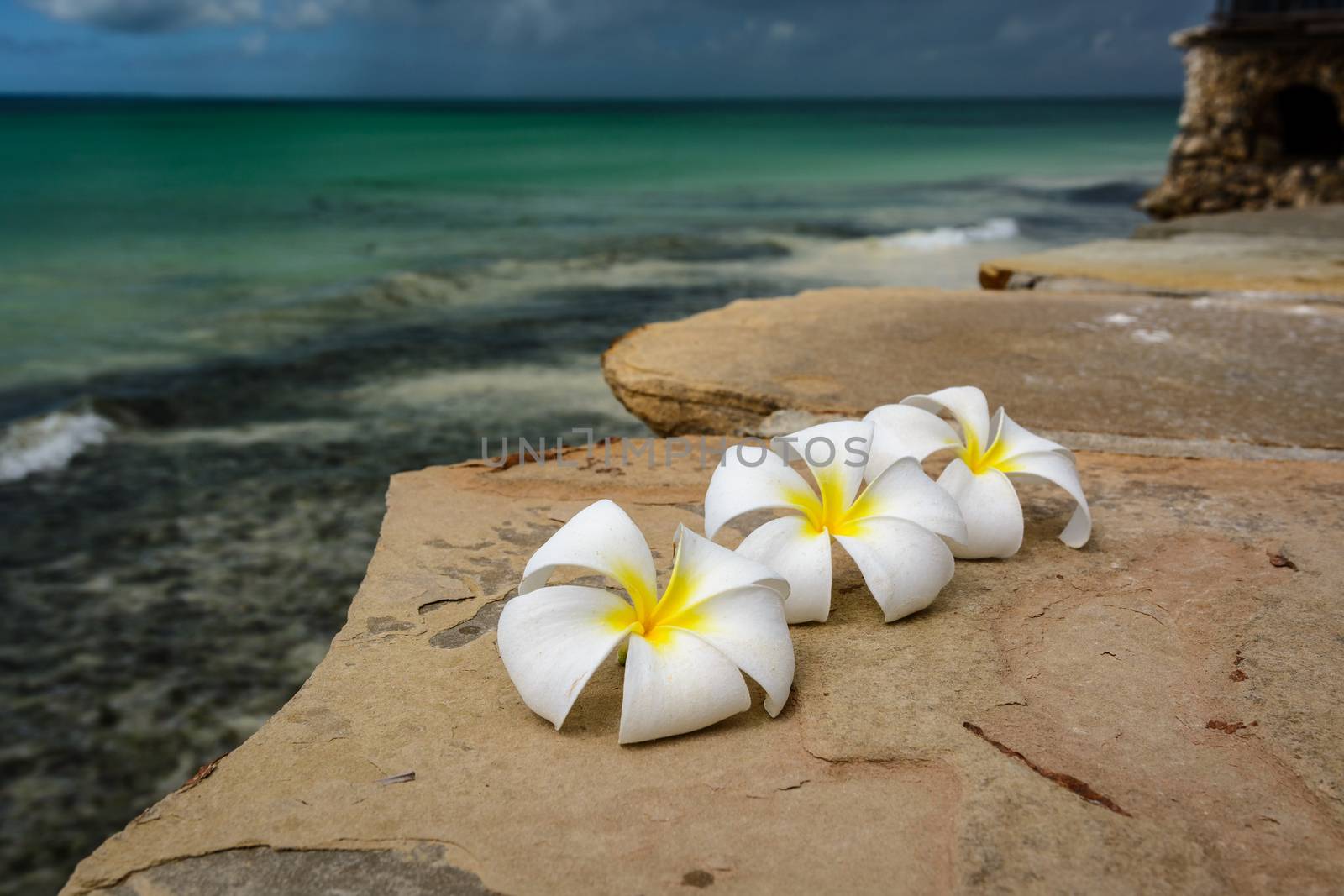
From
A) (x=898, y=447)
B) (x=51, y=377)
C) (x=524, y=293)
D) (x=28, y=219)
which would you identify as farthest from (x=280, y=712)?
(x=28, y=219)

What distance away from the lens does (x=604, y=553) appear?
1229 mm

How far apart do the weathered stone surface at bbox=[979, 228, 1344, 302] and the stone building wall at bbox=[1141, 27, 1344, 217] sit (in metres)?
7.93

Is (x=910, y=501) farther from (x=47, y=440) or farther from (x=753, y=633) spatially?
(x=47, y=440)

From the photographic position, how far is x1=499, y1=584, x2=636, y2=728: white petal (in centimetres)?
115

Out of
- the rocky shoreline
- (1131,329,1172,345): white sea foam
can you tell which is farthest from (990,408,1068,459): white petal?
(1131,329,1172,345): white sea foam

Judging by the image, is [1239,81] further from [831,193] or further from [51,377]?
[51,377]

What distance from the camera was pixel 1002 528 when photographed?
154 centimetres

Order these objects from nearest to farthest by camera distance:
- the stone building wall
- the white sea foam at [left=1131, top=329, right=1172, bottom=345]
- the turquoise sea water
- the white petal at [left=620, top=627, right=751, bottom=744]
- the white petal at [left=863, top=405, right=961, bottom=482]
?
the white petal at [left=620, top=627, right=751, bottom=744] < the white petal at [left=863, top=405, right=961, bottom=482] < the white sea foam at [left=1131, top=329, right=1172, bottom=345] < the turquoise sea water < the stone building wall

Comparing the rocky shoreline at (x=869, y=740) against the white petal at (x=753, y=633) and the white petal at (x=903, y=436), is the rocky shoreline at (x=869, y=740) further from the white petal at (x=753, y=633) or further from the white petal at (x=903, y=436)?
the white petal at (x=903, y=436)

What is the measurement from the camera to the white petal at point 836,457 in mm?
1429

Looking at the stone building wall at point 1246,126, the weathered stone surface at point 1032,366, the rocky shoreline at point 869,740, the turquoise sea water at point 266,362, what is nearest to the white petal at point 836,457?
the rocky shoreline at point 869,740

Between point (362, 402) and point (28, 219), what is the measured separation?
34.1 feet

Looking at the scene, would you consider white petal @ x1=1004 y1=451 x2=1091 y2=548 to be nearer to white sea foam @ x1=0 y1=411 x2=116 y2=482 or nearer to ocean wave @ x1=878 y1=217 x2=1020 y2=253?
white sea foam @ x1=0 y1=411 x2=116 y2=482

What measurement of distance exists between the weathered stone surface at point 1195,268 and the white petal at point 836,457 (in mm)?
2441
